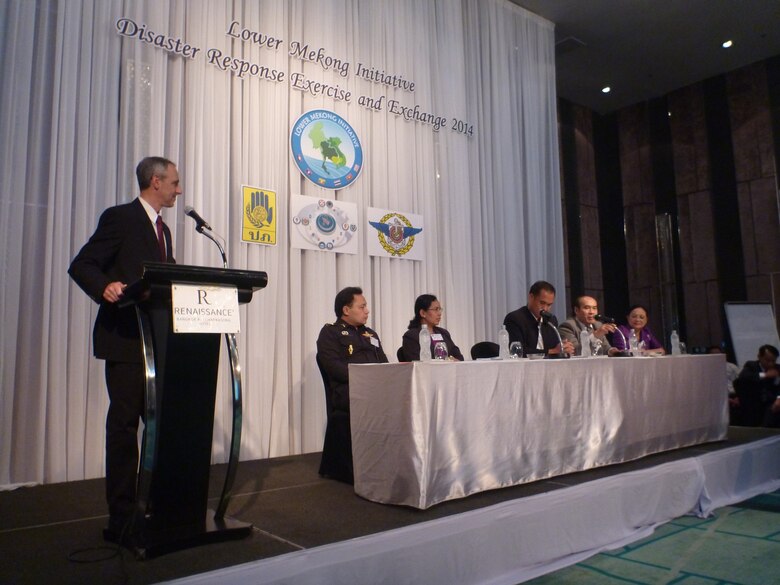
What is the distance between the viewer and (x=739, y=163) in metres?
7.03

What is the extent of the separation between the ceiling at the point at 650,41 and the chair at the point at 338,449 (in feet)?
15.2

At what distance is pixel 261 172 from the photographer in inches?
155

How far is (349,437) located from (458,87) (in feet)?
11.5

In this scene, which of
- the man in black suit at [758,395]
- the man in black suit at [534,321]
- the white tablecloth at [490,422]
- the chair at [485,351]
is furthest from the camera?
the man in black suit at [758,395]

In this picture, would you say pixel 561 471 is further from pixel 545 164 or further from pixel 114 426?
pixel 545 164

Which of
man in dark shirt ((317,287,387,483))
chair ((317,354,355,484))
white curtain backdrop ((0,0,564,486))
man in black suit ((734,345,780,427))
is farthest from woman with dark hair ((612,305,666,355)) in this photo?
chair ((317,354,355,484))

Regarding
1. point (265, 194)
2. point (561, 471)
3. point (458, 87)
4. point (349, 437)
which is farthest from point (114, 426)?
point (458, 87)

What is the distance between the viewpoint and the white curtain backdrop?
9.96ft

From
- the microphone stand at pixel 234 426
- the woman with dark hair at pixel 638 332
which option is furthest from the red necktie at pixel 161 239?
the woman with dark hair at pixel 638 332

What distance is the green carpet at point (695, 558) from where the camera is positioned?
2.01 meters

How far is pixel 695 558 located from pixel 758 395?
10.6 feet

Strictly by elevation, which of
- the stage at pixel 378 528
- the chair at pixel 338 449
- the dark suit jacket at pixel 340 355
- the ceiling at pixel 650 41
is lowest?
the stage at pixel 378 528

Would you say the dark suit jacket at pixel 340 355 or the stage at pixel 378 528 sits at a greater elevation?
the dark suit jacket at pixel 340 355

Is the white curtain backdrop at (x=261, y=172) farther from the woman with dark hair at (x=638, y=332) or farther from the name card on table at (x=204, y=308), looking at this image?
the name card on table at (x=204, y=308)
